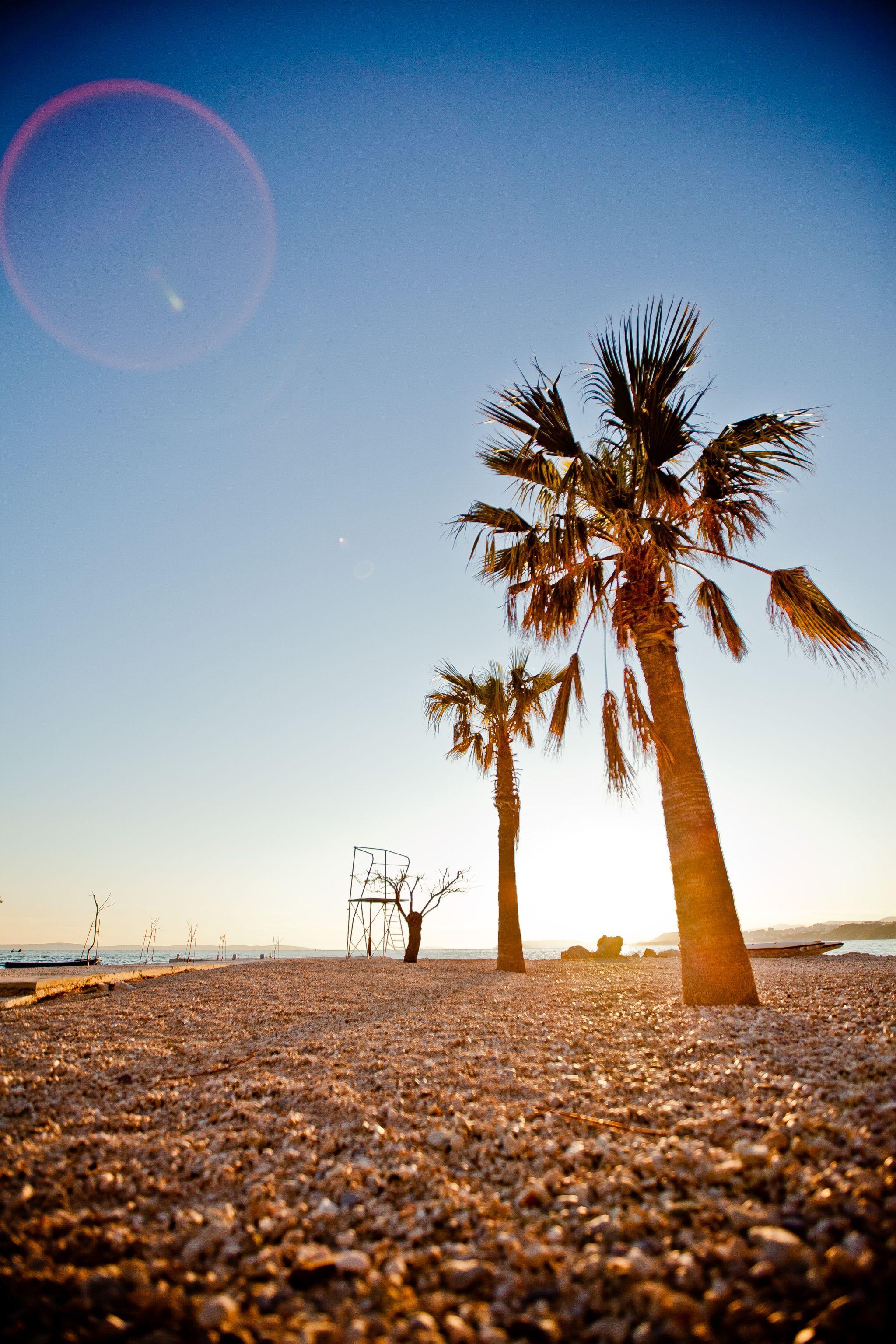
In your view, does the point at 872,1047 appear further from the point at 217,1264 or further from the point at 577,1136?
the point at 217,1264

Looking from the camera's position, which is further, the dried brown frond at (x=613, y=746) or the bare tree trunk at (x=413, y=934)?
the bare tree trunk at (x=413, y=934)

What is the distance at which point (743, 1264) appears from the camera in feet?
5.56

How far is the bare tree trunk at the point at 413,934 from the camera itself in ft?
63.0

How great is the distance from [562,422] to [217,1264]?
816cm

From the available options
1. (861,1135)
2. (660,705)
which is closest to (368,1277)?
(861,1135)

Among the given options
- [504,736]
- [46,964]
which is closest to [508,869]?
[504,736]

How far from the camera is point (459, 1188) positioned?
93.7 inches

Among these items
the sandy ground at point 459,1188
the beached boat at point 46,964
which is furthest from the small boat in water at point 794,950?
the beached boat at point 46,964

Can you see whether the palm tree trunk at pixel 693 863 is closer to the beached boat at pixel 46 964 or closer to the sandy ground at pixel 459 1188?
the sandy ground at pixel 459 1188

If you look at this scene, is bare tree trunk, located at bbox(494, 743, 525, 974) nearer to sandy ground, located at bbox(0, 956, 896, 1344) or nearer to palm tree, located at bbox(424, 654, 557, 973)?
palm tree, located at bbox(424, 654, 557, 973)

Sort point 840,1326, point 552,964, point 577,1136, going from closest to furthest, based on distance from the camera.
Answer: point 840,1326
point 577,1136
point 552,964

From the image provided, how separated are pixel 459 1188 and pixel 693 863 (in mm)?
4716

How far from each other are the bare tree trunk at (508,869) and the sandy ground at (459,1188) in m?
8.26

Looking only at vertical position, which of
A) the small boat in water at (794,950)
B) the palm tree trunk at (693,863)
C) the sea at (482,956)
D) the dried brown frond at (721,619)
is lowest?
the sea at (482,956)
